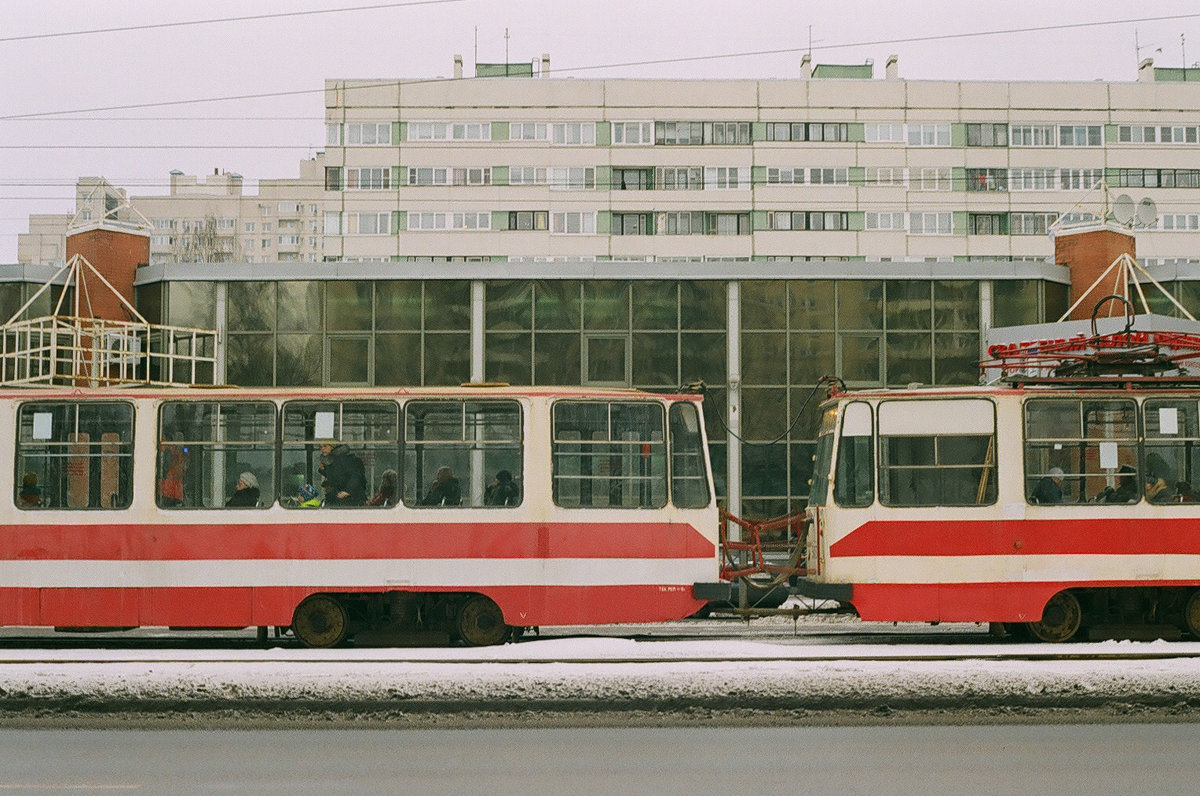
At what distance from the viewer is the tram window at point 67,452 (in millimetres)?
14195

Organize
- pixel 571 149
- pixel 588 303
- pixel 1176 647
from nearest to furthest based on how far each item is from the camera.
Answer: pixel 1176 647
pixel 588 303
pixel 571 149

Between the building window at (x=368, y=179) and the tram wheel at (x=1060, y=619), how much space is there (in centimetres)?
5931

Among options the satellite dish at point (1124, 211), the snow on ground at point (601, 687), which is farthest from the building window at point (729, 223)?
the snow on ground at point (601, 687)

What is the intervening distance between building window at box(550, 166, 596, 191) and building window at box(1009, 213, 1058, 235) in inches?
961

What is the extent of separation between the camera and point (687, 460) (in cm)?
1438

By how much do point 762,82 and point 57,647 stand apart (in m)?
60.8

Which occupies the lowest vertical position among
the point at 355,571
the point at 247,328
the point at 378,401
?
the point at 355,571

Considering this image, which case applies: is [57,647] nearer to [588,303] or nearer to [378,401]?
[378,401]

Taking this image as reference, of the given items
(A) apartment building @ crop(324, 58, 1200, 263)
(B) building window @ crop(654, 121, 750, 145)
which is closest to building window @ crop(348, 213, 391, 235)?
(A) apartment building @ crop(324, 58, 1200, 263)

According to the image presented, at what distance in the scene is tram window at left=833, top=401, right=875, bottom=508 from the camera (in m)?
14.7

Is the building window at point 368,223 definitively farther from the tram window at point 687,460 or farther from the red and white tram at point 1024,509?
the red and white tram at point 1024,509

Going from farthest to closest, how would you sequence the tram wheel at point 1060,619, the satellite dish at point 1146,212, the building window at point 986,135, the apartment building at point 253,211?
1. the apartment building at point 253,211
2. the building window at point 986,135
3. the satellite dish at point 1146,212
4. the tram wheel at point 1060,619

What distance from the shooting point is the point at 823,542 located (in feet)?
48.6

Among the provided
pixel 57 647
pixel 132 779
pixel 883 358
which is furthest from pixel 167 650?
pixel 883 358
